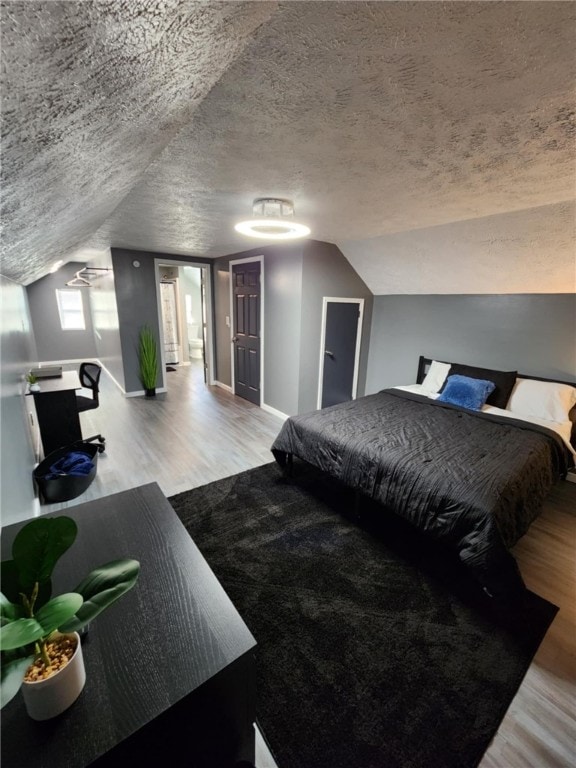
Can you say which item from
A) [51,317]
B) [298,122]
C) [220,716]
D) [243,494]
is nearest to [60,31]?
[298,122]

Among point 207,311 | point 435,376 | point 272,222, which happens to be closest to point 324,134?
point 272,222

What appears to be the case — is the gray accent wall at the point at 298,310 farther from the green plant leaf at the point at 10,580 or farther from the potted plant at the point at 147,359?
the green plant leaf at the point at 10,580

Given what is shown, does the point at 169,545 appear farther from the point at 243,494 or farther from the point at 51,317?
the point at 51,317

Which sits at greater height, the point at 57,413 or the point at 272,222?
the point at 272,222

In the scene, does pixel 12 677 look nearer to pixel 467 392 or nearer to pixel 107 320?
pixel 467 392

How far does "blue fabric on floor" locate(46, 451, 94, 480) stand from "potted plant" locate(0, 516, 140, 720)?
7.30ft

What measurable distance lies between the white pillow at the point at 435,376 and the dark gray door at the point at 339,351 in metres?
1.08

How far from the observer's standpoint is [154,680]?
69cm

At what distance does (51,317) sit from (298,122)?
775 centimetres

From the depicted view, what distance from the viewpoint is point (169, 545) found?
1090mm

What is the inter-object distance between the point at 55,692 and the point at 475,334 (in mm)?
4049

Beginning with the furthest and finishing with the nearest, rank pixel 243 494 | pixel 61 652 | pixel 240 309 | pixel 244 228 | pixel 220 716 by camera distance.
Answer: pixel 240 309 → pixel 243 494 → pixel 244 228 → pixel 220 716 → pixel 61 652

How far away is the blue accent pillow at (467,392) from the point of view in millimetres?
3018

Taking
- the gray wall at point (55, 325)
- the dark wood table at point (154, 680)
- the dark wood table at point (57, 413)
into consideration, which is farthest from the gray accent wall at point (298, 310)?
the gray wall at point (55, 325)
